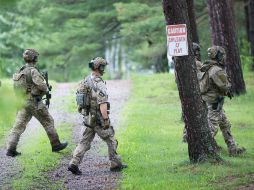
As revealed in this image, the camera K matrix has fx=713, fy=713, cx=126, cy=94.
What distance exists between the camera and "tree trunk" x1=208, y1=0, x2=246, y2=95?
22.1 meters

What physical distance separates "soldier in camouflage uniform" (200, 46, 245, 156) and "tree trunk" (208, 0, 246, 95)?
8.97 metres

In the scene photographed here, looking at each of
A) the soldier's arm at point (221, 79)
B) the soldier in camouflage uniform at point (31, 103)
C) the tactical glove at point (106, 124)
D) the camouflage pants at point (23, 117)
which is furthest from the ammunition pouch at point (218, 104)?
the camouflage pants at point (23, 117)

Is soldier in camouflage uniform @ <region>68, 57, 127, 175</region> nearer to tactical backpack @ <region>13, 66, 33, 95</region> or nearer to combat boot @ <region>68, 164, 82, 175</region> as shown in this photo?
combat boot @ <region>68, 164, 82, 175</region>

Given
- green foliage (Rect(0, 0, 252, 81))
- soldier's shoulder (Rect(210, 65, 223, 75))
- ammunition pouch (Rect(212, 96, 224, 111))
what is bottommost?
ammunition pouch (Rect(212, 96, 224, 111))

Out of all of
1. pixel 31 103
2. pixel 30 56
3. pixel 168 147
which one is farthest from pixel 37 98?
pixel 168 147

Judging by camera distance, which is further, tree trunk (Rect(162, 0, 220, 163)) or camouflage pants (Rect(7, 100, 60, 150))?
camouflage pants (Rect(7, 100, 60, 150))

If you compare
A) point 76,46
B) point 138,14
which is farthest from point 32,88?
point 76,46

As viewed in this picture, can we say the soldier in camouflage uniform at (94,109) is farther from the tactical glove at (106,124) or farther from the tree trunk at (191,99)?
the tree trunk at (191,99)

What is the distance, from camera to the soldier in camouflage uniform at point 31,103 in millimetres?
13641

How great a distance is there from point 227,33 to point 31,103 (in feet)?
33.0

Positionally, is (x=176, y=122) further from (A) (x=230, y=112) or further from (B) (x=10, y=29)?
(B) (x=10, y=29)

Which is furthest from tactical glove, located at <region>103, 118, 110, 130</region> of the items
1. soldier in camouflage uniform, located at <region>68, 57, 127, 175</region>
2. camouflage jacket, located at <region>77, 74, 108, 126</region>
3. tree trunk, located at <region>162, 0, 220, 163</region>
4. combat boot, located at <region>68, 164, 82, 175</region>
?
tree trunk, located at <region>162, 0, 220, 163</region>

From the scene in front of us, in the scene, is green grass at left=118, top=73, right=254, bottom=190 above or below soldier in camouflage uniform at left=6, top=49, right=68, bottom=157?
below

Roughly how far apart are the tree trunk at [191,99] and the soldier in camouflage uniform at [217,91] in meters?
1.14
